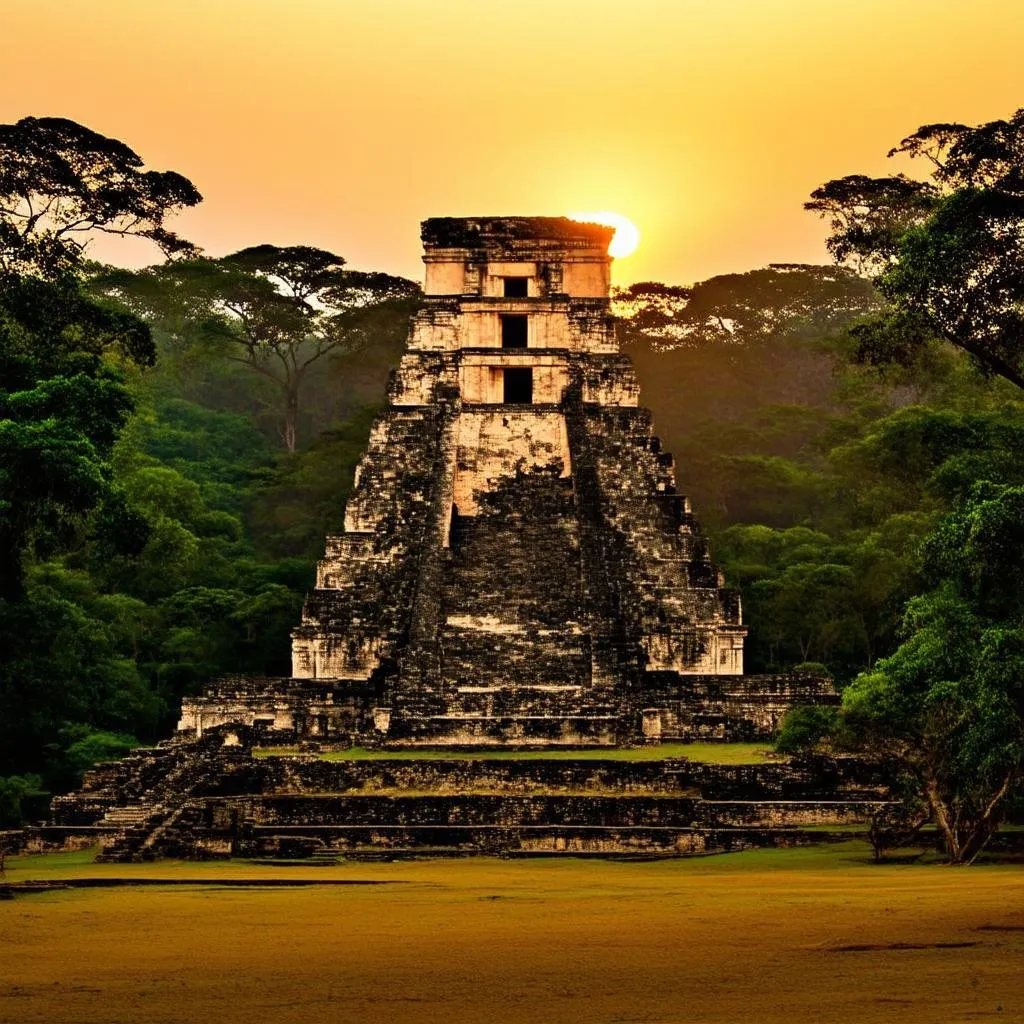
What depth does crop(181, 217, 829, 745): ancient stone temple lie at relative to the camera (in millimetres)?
25781

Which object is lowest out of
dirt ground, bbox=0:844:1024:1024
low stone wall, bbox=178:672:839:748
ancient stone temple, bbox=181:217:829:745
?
dirt ground, bbox=0:844:1024:1024

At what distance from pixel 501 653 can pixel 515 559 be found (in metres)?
2.50

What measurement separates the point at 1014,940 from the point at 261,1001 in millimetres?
4065

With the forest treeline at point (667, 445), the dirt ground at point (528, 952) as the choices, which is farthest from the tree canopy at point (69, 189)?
the dirt ground at point (528, 952)

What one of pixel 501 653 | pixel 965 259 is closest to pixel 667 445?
pixel 501 653

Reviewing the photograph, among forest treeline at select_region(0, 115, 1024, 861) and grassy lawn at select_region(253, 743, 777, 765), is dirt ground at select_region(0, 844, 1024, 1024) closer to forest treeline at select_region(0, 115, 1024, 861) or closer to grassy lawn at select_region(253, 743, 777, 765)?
forest treeline at select_region(0, 115, 1024, 861)

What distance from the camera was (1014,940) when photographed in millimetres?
9773

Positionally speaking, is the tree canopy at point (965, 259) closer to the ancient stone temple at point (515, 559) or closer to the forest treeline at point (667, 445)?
the forest treeline at point (667, 445)

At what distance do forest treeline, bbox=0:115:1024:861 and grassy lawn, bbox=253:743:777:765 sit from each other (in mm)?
1709

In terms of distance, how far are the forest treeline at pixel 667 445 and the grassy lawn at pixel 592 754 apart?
171 centimetres

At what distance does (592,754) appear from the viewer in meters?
23.5

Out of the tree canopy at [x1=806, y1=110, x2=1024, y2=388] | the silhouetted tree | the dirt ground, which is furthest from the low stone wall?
the silhouetted tree

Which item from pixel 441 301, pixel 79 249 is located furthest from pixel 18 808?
pixel 441 301

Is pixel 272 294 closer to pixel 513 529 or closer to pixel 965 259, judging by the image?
pixel 513 529
